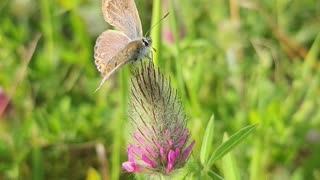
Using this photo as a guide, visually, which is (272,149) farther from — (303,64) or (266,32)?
(266,32)

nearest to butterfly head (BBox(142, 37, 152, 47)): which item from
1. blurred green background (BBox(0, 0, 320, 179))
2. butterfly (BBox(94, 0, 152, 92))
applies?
butterfly (BBox(94, 0, 152, 92))

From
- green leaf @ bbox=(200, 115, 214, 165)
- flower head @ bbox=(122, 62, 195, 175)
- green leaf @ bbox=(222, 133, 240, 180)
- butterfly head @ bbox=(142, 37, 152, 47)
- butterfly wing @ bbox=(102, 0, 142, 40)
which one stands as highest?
butterfly wing @ bbox=(102, 0, 142, 40)

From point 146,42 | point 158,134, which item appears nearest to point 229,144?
point 158,134

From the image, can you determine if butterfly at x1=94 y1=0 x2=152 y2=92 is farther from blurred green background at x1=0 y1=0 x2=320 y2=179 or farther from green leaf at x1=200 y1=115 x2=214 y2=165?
blurred green background at x1=0 y1=0 x2=320 y2=179

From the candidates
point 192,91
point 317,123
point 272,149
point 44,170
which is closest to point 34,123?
point 44,170

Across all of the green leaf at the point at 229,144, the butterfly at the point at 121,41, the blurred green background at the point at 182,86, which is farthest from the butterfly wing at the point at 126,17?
the blurred green background at the point at 182,86

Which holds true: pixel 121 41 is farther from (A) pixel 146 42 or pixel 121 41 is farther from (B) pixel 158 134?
(B) pixel 158 134
